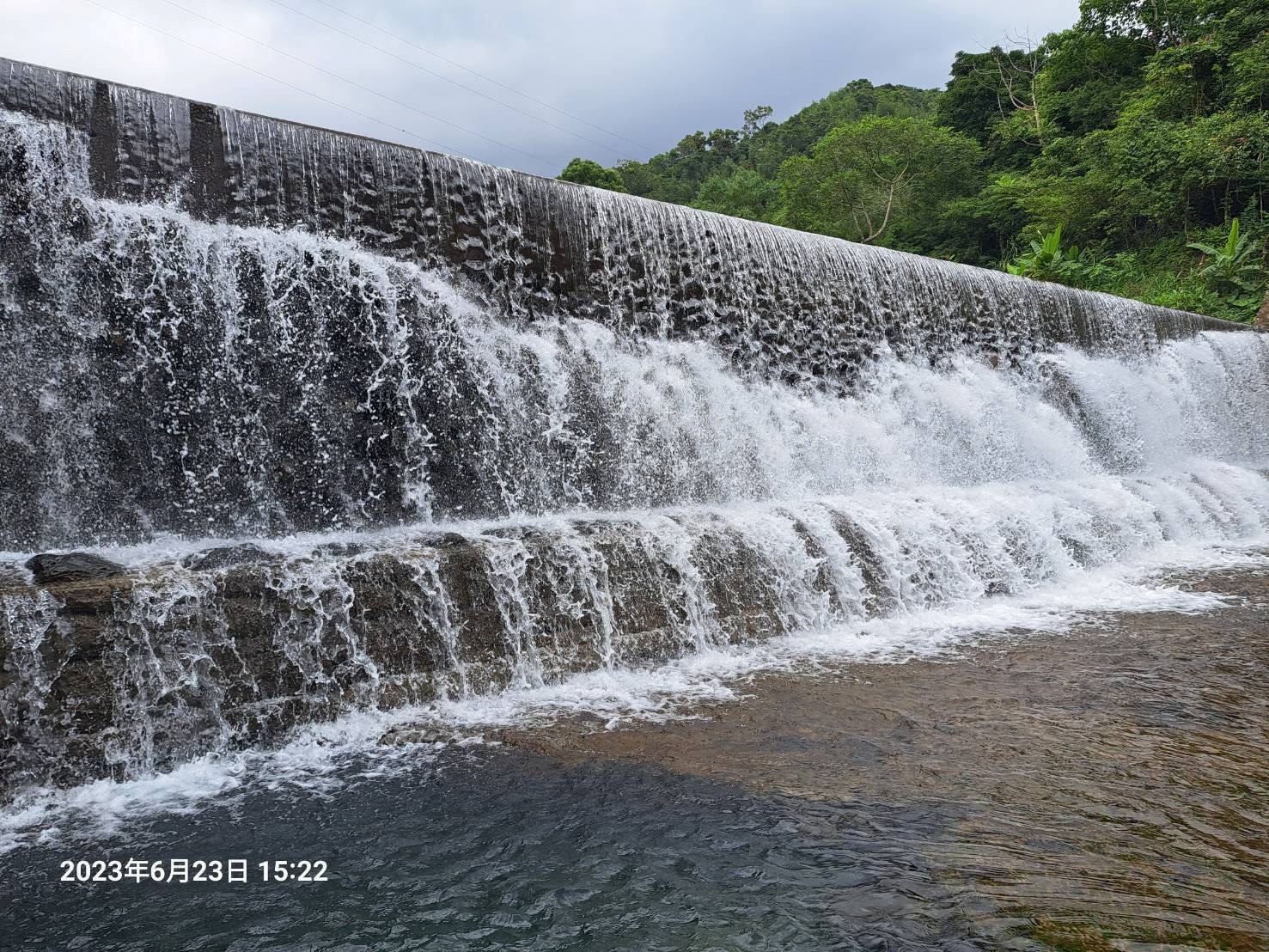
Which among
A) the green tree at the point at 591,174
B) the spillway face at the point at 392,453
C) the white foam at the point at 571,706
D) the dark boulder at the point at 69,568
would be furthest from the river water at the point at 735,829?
the green tree at the point at 591,174

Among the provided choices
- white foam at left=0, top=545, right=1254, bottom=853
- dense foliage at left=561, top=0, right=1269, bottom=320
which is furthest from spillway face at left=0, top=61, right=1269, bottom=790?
dense foliage at left=561, top=0, right=1269, bottom=320

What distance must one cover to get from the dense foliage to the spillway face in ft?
40.9

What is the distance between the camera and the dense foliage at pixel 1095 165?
18.7 metres

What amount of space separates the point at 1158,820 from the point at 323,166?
6.61 meters

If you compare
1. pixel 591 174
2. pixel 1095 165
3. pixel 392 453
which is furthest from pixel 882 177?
pixel 392 453

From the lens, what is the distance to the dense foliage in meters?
18.7

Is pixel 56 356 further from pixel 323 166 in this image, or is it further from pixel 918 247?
pixel 918 247

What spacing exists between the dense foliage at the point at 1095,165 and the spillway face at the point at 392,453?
490 inches

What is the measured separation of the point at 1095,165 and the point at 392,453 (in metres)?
20.9

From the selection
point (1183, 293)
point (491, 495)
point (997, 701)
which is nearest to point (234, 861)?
point (997, 701)

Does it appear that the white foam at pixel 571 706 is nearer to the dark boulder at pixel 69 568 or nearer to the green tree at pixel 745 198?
the dark boulder at pixel 69 568

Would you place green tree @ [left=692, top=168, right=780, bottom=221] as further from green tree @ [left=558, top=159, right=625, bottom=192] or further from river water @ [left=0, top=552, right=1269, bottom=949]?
river water @ [left=0, top=552, right=1269, bottom=949]

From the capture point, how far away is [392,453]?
6.55 metres

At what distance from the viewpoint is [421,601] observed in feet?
16.1
